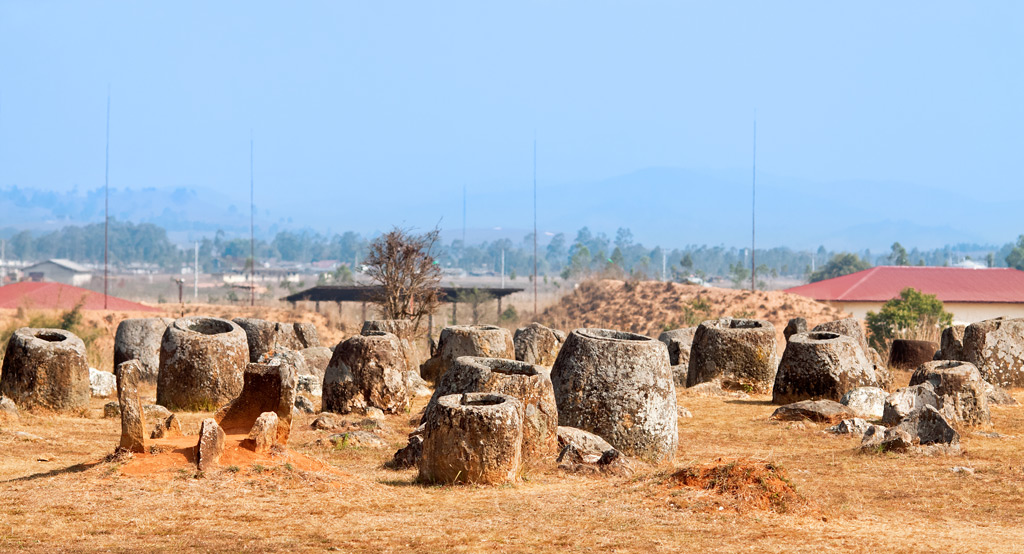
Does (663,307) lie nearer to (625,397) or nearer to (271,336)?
(271,336)

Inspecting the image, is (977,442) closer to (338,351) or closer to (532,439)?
(532,439)

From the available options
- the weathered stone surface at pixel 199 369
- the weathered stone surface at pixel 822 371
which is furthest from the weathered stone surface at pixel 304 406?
the weathered stone surface at pixel 822 371

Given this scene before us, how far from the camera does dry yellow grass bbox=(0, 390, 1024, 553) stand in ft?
25.8

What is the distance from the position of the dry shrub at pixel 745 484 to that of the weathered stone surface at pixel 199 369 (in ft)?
28.6

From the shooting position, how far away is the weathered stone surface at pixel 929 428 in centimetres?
1323

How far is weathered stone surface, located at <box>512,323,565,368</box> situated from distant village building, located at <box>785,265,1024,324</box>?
43622 mm

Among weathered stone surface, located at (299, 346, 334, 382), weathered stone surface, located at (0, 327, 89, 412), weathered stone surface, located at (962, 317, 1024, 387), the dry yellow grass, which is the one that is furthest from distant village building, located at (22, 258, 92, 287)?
the dry yellow grass

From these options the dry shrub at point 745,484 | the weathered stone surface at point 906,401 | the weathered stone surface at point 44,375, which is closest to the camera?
the dry shrub at point 745,484

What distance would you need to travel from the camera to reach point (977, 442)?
14.2 meters

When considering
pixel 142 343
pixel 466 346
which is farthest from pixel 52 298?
pixel 466 346

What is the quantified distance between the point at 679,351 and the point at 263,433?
45.8 ft

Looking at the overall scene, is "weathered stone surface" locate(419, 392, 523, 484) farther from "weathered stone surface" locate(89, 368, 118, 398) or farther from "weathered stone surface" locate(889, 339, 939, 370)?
"weathered stone surface" locate(889, 339, 939, 370)

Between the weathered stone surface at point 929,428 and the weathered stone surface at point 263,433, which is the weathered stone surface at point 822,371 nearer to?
the weathered stone surface at point 929,428

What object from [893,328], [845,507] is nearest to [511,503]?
[845,507]
